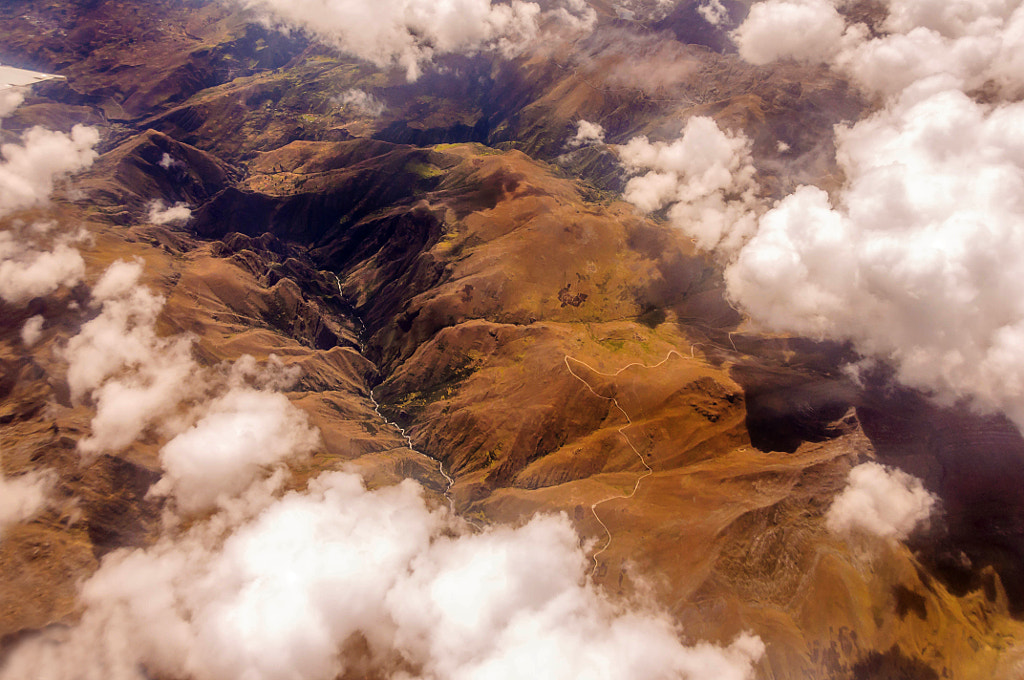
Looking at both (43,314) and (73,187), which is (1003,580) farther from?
(73,187)

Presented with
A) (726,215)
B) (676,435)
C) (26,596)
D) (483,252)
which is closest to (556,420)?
(676,435)

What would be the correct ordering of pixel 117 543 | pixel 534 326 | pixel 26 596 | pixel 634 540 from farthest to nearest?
pixel 534 326, pixel 634 540, pixel 117 543, pixel 26 596

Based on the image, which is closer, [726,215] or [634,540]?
[634,540]

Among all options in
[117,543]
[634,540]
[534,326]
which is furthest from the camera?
[534,326]

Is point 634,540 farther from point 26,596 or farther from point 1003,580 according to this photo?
point 26,596

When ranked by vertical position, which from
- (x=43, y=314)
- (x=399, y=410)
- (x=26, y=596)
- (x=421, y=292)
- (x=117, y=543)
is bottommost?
(x=399, y=410)

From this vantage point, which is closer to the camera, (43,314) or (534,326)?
(43,314)

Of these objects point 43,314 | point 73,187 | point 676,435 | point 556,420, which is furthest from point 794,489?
point 73,187

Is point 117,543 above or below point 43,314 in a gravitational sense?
below

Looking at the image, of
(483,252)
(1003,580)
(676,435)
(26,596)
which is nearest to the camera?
(26,596)
